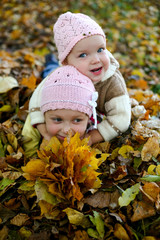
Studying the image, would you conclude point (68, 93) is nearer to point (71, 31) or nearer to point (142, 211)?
point (71, 31)

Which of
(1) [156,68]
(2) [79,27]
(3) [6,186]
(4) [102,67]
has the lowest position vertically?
(1) [156,68]

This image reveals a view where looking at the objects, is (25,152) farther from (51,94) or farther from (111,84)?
(111,84)

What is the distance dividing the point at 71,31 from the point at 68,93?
47 cm

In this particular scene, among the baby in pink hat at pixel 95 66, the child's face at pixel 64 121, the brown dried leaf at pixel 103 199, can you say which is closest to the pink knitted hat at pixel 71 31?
the baby in pink hat at pixel 95 66

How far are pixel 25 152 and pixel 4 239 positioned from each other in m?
0.67

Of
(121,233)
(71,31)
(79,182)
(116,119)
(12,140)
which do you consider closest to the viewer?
(121,233)

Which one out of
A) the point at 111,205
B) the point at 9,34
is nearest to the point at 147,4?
the point at 9,34

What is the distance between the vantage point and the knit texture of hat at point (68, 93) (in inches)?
61.7

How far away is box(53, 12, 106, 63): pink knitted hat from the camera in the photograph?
5.46ft

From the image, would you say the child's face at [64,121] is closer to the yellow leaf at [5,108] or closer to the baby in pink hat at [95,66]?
the baby in pink hat at [95,66]

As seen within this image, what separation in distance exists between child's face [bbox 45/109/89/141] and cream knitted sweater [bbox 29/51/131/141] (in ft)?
0.70

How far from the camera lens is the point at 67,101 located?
1562 millimetres

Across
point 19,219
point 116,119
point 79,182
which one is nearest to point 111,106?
point 116,119

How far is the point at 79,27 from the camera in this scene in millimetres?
1679
